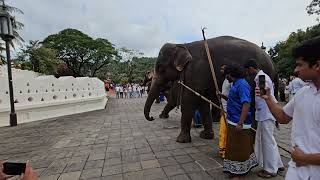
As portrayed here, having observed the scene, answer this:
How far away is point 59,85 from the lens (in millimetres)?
13344

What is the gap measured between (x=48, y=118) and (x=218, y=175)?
9.77m

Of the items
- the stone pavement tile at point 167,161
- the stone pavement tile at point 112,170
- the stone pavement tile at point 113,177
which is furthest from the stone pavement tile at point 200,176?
the stone pavement tile at point 112,170

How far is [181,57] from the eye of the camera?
6.20 metres

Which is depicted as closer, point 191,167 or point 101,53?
point 191,167

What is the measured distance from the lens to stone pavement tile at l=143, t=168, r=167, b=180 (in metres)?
4.23

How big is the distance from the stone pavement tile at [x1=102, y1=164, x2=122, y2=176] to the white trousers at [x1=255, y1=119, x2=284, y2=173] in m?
2.11

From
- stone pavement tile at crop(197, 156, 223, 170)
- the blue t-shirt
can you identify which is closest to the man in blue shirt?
the blue t-shirt

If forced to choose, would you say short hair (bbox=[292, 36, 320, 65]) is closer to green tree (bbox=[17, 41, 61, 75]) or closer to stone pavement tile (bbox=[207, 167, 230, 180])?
stone pavement tile (bbox=[207, 167, 230, 180])

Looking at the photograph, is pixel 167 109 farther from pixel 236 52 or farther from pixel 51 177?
pixel 51 177

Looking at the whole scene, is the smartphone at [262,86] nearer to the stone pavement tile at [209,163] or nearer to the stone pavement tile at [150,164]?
the stone pavement tile at [209,163]

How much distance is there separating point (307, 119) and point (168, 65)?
4828 millimetres

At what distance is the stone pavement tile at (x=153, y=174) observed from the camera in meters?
4.23

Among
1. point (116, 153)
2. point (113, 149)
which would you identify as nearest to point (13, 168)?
point (116, 153)

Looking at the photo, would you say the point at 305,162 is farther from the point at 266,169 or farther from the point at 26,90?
the point at 26,90
